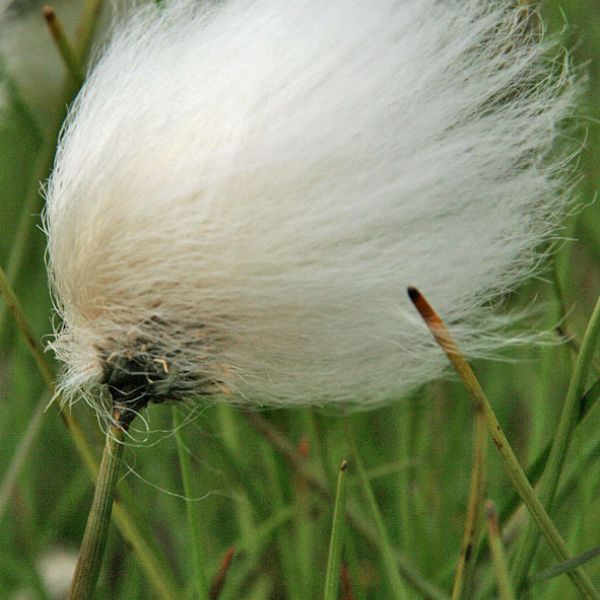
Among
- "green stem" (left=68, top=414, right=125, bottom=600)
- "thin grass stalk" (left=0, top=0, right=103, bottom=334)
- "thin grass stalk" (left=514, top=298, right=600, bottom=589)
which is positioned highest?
"thin grass stalk" (left=0, top=0, right=103, bottom=334)

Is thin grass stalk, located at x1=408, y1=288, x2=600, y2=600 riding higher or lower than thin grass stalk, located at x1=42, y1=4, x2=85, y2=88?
lower

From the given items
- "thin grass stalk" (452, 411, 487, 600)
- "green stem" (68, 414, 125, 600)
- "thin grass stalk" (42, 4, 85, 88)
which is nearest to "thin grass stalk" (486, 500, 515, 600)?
"thin grass stalk" (452, 411, 487, 600)

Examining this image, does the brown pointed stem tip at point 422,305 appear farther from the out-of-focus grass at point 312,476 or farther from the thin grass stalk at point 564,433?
the out-of-focus grass at point 312,476

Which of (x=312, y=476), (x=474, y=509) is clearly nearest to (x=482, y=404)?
(x=474, y=509)

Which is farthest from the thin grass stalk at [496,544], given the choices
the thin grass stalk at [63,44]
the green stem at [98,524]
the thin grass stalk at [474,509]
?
the thin grass stalk at [63,44]

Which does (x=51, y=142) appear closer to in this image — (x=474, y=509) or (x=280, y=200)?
(x=280, y=200)

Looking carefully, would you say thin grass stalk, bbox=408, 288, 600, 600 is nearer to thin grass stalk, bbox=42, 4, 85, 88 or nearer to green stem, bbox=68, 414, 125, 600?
green stem, bbox=68, 414, 125, 600

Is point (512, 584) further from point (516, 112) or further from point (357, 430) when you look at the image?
point (357, 430)
